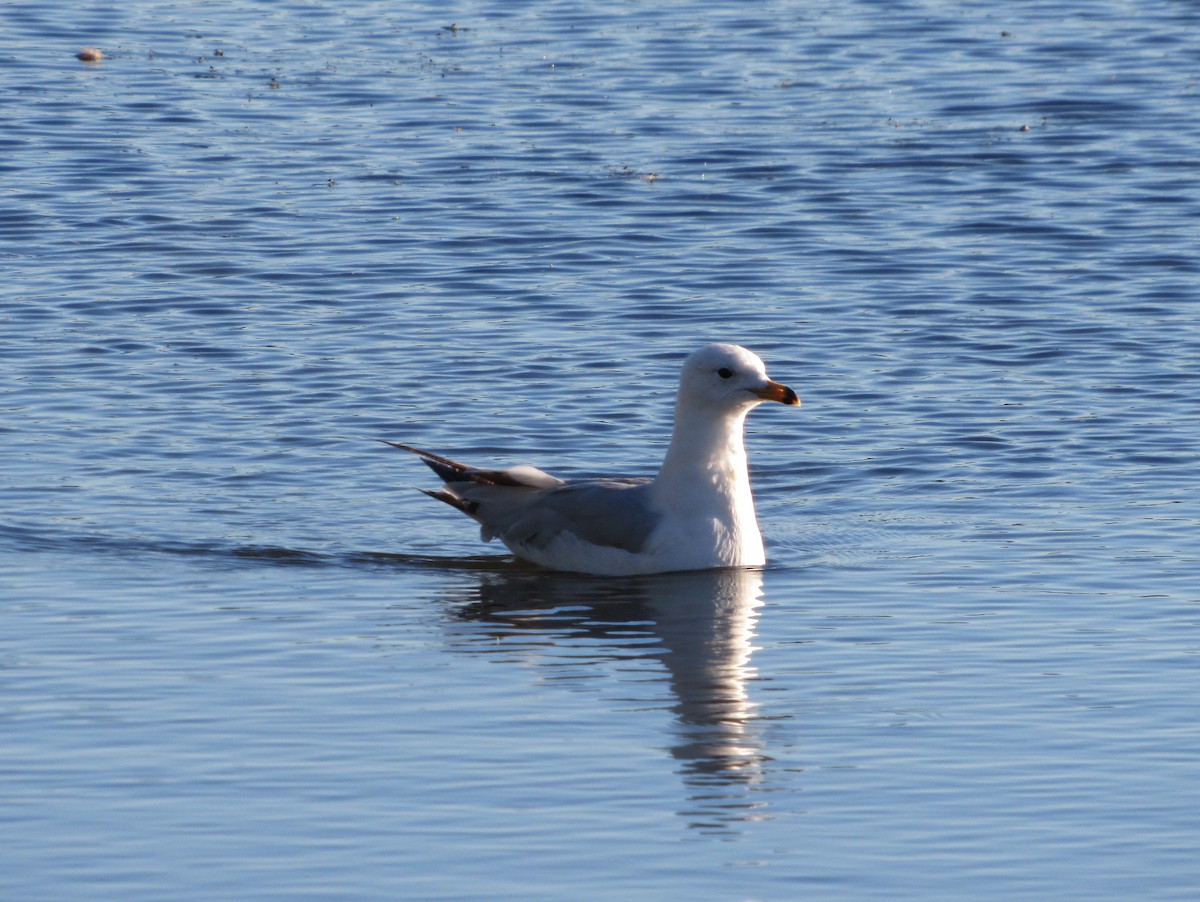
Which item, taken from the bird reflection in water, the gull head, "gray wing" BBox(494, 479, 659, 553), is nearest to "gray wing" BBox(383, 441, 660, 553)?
"gray wing" BBox(494, 479, 659, 553)

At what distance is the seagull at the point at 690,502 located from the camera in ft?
40.9

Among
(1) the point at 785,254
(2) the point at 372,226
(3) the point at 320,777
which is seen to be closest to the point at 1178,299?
(1) the point at 785,254

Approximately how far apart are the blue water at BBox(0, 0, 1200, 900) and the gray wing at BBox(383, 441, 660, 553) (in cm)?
28

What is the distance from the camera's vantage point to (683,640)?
442 inches

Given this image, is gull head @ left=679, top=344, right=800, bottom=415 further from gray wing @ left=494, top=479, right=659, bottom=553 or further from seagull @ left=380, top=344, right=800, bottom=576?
gray wing @ left=494, top=479, right=659, bottom=553

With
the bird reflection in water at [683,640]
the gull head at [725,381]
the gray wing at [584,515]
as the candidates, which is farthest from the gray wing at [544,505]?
the gull head at [725,381]

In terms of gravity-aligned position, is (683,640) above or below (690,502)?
below

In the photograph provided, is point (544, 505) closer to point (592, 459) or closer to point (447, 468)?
point (447, 468)

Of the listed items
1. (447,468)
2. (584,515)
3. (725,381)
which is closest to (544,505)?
(584,515)

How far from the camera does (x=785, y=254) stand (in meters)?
20.1

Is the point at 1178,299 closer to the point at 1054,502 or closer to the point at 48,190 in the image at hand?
the point at 1054,502

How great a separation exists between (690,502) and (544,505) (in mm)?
831

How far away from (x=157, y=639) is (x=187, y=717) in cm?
132

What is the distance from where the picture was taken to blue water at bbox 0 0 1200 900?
857cm
